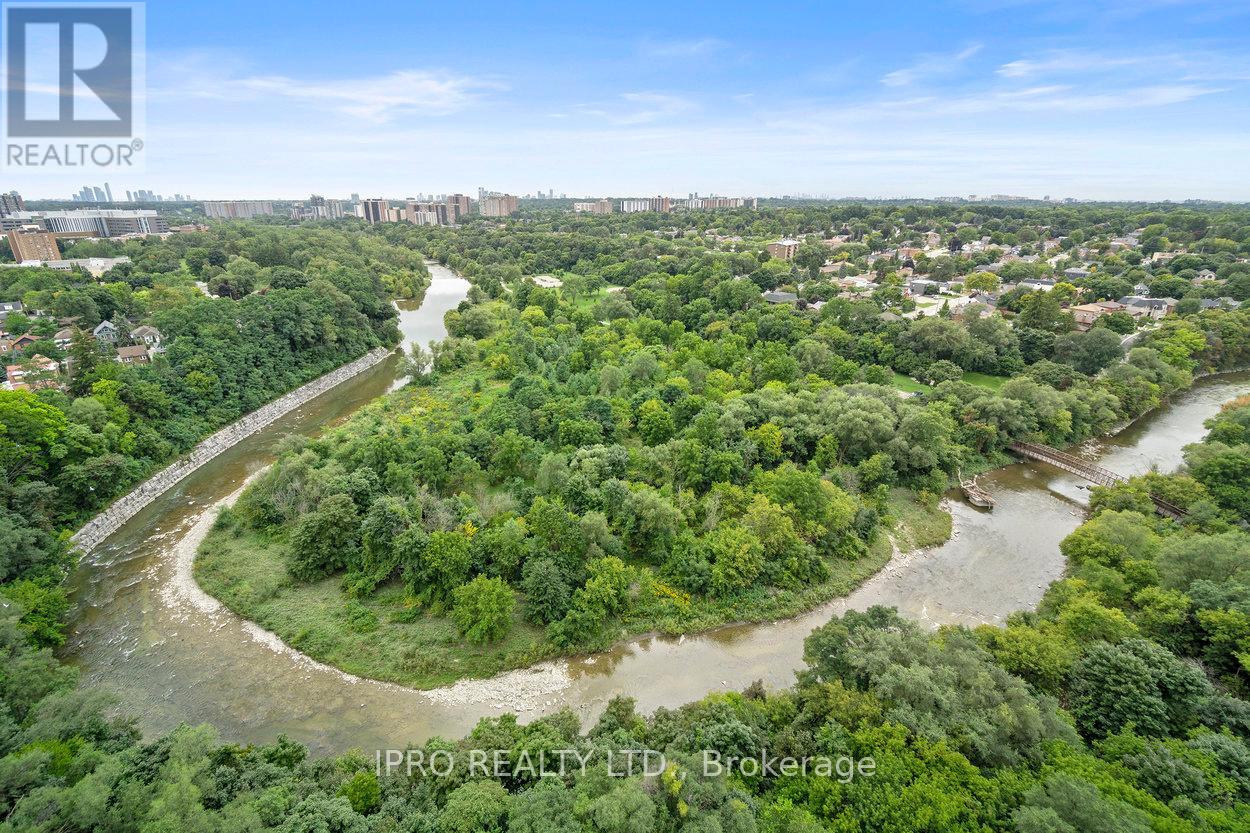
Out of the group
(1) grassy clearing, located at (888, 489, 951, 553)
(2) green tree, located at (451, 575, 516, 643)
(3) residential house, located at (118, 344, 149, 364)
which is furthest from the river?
(3) residential house, located at (118, 344, 149, 364)

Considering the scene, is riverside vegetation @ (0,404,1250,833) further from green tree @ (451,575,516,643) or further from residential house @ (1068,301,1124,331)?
residential house @ (1068,301,1124,331)

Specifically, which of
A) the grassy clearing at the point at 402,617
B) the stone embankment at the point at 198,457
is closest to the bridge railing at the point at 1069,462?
the grassy clearing at the point at 402,617

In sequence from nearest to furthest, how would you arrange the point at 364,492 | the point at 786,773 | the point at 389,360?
1. the point at 786,773
2. the point at 364,492
3. the point at 389,360

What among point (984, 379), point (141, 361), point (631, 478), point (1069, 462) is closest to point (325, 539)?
point (631, 478)

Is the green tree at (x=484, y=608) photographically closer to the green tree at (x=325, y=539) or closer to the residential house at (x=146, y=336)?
the green tree at (x=325, y=539)

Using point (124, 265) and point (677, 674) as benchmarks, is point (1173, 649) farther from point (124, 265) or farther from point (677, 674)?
point (124, 265)

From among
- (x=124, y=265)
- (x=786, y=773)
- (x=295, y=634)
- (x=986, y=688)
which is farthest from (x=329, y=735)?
(x=124, y=265)
